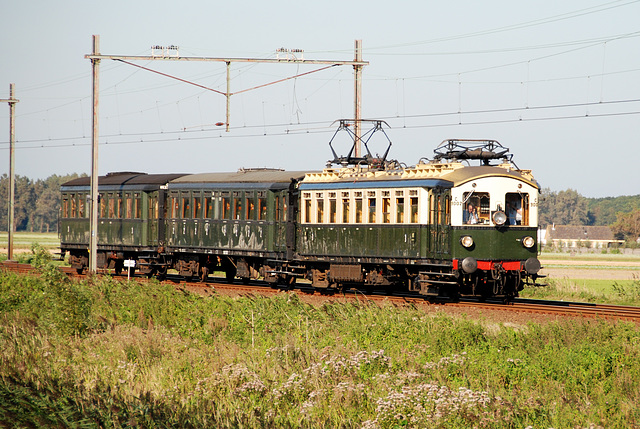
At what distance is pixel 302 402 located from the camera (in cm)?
1202

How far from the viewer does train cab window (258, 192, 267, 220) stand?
1129 inches

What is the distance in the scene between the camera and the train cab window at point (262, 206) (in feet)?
94.1

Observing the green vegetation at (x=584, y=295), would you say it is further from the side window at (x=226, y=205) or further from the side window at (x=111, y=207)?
the side window at (x=111, y=207)

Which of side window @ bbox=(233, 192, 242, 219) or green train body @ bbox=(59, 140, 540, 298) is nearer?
green train body @ bbox=(59, 140, 540, 298)

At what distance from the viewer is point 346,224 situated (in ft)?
84.8

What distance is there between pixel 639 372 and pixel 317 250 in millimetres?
14400

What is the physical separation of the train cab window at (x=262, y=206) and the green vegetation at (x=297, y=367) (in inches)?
304

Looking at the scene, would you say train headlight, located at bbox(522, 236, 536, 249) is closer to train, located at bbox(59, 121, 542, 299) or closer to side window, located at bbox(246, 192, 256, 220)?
train, located at bbox(59, 121, 542, 299)

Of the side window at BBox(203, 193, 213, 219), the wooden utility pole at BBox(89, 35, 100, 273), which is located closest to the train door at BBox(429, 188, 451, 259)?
the side window at BBox(203, 193, 213, 219)

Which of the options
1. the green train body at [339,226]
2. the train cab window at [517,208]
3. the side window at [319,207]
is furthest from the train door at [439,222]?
the side window at [319,207]

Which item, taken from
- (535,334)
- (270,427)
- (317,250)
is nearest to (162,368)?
(270,427)

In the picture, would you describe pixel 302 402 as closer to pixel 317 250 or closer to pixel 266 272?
pixel 317 250

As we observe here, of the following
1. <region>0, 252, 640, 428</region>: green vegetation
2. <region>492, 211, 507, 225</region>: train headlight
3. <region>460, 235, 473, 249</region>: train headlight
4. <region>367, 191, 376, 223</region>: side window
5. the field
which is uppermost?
→ <region>367, 191, 376, 223</region>: side window

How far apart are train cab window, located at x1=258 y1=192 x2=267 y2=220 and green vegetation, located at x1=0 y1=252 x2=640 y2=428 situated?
304 inches
